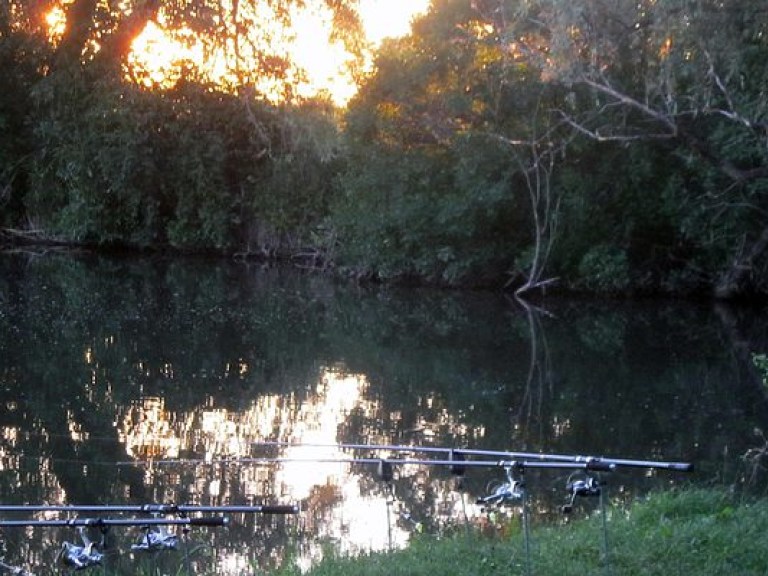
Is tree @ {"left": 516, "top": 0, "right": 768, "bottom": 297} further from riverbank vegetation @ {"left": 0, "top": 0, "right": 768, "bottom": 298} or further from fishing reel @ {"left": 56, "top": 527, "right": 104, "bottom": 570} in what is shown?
fishing reel @ {"left": 56, "top": 527, "right": 104, "bottom": 570}

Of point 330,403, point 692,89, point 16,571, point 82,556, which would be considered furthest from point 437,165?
point 82,556

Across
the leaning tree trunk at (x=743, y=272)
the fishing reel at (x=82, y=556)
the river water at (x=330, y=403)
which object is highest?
the leaning tree trunk at (x=743, y=272)

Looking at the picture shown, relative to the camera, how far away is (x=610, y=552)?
710cm

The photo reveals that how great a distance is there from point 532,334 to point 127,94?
10554 mm

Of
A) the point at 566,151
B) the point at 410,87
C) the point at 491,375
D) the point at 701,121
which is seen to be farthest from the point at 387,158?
the point at 491,375

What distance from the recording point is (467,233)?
3178 centimetres

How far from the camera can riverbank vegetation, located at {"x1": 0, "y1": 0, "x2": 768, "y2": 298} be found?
24830 millimetres

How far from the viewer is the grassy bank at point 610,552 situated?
6.78 metres

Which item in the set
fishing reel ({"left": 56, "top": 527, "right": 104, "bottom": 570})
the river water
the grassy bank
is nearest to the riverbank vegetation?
the river water

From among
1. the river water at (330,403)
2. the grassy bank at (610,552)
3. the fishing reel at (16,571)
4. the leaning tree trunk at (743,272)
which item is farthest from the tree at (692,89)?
the fishing reel at (16,571)

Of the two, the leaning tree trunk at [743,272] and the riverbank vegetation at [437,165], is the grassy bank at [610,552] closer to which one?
the riverbank vegetation at [437,165]

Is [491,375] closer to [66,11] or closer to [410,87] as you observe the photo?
[66,11]

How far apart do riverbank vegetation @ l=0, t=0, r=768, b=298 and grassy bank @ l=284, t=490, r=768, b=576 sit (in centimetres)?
926

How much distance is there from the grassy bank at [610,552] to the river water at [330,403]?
26.0 inches
